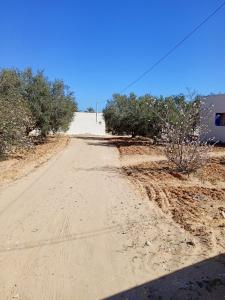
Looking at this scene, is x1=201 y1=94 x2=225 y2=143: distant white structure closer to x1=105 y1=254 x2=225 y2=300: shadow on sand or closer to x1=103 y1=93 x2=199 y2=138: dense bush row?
x1=103 y1=93 x2=199 y2=138: dense bush row

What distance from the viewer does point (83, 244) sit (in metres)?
6.23

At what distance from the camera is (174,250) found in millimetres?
5973

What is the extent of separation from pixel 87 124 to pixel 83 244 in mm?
48154

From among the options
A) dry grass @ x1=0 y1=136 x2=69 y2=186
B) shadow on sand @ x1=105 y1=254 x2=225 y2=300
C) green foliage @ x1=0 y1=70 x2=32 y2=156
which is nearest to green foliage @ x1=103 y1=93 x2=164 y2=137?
dry grass @ x1=0 y1=136 x2=69 y2=186

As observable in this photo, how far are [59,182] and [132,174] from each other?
2.82 m

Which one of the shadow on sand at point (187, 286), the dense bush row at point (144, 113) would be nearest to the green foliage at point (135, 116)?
the dense bush row at point (144, 113)

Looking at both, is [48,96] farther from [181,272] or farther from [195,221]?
[181,272]

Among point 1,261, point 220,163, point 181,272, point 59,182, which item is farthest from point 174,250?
point 220,163

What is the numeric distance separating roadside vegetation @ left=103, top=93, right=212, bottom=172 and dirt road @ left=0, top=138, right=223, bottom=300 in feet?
11.9

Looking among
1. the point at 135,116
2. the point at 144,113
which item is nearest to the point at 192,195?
the point at 144,113

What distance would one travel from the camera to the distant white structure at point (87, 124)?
52906 millimetres

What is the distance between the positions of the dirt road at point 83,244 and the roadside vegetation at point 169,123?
364cm

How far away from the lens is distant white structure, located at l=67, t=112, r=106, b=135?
52906mm

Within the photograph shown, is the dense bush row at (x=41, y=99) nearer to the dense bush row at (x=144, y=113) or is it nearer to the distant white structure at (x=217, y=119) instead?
the dense bush row at (x=144, y=113)
